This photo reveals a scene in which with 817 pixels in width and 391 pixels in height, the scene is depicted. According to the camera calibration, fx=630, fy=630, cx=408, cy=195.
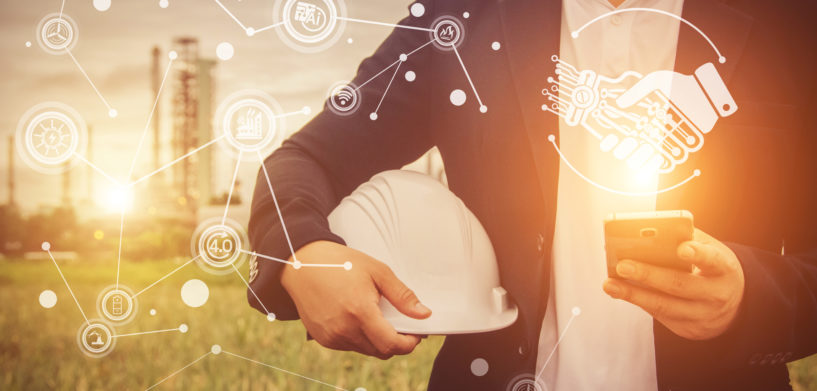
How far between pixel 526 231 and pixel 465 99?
1.25ft

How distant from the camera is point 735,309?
1.29 metres

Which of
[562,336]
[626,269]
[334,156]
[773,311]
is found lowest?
[562,336]

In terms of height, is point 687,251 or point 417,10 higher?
point 417,10

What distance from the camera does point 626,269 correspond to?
120 centimetres

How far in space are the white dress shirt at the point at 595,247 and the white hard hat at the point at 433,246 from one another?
16cm

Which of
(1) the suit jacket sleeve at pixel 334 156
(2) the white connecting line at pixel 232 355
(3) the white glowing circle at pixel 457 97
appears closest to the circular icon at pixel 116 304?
(2) the white connecting line at pixel 232 355

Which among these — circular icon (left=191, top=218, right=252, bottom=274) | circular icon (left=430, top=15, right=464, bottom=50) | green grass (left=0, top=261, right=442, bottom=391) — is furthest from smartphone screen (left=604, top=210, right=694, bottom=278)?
green grass (left=0, top=261, right=442, bottom=391)

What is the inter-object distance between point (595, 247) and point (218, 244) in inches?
44.7

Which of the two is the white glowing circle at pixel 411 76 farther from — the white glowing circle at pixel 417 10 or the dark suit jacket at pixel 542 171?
the white glowing circle at pixel 417 10

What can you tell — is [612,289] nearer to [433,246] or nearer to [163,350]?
[433,246]

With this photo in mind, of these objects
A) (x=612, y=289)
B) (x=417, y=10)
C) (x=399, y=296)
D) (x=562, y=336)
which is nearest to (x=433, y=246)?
(x=399, y=296)

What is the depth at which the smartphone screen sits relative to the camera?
116 cm

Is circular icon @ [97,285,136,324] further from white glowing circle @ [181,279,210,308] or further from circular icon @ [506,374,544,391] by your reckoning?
circular icon @ [506,374,544,391]

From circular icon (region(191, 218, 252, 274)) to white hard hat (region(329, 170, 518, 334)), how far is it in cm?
49
